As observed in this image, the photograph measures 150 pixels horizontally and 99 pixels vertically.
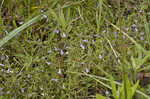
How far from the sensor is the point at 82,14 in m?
2.08

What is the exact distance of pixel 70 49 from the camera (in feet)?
6.16

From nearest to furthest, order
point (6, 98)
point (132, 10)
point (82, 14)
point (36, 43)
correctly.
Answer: point (6, 98)
point (36, 43)
point (82, 14)
point (132, 10)

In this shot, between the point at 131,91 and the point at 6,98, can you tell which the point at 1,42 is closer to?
the point at 6,98

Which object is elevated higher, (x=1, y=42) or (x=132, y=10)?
(x=132, y=10)

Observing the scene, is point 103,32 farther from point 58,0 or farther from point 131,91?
point 131,91

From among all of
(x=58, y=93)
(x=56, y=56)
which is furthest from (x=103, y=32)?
(x=58, y=93)

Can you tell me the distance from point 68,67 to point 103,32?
0.40 m

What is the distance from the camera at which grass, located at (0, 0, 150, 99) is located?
174 centimetres

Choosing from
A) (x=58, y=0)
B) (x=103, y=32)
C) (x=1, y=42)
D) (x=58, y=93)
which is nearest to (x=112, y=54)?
(x=103, y=32)

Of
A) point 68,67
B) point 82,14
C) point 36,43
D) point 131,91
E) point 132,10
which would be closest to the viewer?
point 131,91

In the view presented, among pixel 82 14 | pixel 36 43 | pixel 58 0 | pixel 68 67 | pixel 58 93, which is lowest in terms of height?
pixel 58 93

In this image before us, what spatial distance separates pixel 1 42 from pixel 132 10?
1.14 m

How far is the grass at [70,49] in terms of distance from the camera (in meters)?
1.74

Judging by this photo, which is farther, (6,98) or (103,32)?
(103,32)
